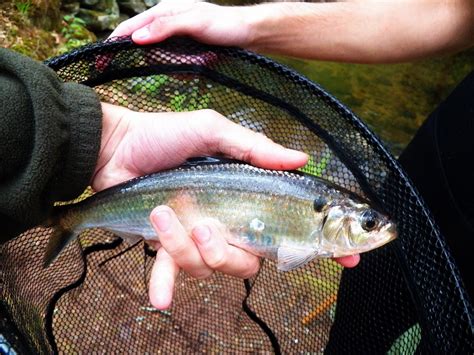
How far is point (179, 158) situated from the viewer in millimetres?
2078

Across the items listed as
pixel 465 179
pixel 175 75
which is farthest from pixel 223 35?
pixel 465 179

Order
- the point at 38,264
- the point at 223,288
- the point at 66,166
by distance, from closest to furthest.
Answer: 1. the point at 66,166
2. the point at 38,264
3. the point at 223,288

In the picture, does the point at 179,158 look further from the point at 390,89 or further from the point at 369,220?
the point at 390,89

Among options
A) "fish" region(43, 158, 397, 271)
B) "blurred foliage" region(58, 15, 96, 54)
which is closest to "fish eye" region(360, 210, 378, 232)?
Result: "fish" region(43, 158, 397, 271)

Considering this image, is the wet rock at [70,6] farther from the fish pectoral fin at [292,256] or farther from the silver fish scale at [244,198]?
the fish pectoral fin at [292,256]

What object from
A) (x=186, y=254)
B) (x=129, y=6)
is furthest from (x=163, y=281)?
(x=129, y=6)

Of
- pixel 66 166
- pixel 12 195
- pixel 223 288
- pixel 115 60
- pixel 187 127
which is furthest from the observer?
pixel 223 288

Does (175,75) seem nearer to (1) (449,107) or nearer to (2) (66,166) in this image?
(2) (66,166)

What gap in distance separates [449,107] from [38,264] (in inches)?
76.9

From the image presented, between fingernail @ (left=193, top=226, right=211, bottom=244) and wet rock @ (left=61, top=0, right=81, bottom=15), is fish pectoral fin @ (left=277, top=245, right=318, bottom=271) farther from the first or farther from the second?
wet rock @ (left=61, top=0, right=81, bottom=15)

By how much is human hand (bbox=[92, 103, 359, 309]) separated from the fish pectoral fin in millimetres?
121

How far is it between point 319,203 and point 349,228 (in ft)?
0.49

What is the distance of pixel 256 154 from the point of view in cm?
190

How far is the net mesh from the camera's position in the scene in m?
1.80
